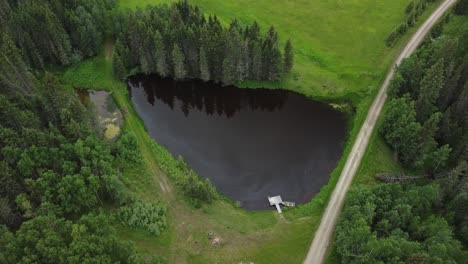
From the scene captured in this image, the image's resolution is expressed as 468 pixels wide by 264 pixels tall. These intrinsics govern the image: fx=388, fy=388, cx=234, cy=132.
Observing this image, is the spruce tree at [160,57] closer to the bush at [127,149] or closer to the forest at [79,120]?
the forest at [79,120]

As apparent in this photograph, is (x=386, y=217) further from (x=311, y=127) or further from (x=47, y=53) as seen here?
(x=47, y=53)

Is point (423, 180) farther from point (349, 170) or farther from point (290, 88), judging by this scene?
point (290, 88)

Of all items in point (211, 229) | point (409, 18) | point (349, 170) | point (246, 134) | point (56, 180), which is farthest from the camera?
Result: point (409, 18)

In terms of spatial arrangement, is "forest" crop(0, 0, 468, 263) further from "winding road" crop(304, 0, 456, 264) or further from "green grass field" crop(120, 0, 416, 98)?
"green grass field" crop(120, 0, 416, 98)

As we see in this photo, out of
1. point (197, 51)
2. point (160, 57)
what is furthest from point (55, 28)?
point (197, 51)

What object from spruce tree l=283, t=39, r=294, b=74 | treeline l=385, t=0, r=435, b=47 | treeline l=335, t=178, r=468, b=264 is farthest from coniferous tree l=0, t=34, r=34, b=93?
treeline l=385, t=0, r=435, b=47

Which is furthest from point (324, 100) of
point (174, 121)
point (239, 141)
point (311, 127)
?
point (174, 121)
